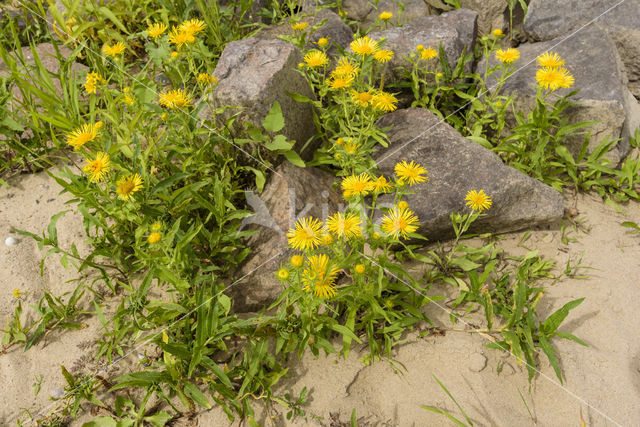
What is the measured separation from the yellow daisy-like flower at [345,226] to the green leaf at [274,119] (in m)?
0.91

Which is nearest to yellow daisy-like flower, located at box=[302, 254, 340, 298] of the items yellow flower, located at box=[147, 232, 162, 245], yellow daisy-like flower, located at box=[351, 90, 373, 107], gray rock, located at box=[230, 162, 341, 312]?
gray rock, located at box=[230, 162, 341, 312]

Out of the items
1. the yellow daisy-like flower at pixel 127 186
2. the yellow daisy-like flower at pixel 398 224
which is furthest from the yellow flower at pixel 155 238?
the yellow daisy-like flower at pixel 398 224

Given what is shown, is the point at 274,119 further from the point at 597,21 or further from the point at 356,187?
the point at 597,21

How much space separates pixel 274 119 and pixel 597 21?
2.89 metres

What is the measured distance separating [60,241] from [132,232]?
0.59m

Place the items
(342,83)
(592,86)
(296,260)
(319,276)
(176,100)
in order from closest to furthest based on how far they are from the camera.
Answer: (296,260) < (319,276) < (176,100) < (342,83) < (592,86)

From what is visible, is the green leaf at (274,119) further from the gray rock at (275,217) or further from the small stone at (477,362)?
the small stone at (477,362)

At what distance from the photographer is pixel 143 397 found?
79.9 inches

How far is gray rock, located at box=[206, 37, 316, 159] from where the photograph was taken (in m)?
2.55

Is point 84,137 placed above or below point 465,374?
above

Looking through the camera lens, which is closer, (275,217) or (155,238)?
(155,238)

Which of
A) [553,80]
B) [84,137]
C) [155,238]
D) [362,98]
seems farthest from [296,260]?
[553,80]

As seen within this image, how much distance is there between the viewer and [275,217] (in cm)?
252

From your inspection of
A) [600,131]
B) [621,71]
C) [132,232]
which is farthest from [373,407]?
[621,71]
